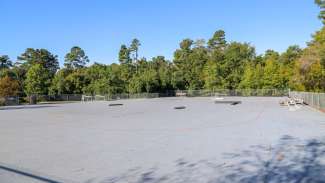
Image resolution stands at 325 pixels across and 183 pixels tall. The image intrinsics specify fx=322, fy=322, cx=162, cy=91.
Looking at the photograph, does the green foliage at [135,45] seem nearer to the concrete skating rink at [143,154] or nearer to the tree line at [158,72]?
the tree line at [158,72]

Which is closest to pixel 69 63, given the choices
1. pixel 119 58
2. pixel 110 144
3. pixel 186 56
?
pixel 119 58

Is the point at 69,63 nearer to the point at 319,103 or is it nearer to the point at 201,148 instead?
the point at 319,103

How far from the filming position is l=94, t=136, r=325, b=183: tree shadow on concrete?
5.68 meters

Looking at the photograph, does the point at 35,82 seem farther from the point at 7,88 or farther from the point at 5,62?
the point at 5,62

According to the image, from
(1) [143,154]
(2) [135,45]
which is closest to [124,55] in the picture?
(2) [135,45]

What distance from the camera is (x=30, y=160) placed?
7.61 metres

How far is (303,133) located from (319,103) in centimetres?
1432

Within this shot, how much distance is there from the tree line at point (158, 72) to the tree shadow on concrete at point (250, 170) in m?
47.9

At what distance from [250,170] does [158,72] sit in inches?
2817

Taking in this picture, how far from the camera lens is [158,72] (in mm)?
77500

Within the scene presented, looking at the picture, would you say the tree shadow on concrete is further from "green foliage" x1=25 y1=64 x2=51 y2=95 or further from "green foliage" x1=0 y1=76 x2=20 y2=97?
"green foliage" x1=25 y1=64 x2=51 y2=95

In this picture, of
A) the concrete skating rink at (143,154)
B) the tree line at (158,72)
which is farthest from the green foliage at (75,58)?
the concrete skating rink at (143,154)

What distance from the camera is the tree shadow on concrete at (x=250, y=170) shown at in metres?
5.68

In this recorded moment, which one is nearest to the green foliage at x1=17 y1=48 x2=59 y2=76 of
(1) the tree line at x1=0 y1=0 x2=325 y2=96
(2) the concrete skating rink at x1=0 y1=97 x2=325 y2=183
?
(1) the tree line at x1=0 y1=0 x2=325 y2=96
